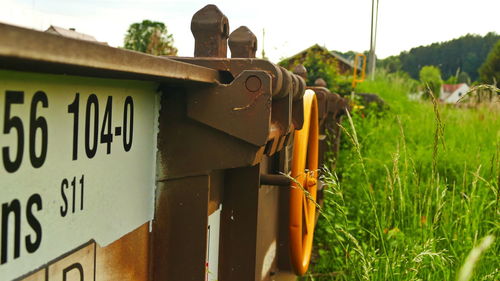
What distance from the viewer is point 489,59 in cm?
4900

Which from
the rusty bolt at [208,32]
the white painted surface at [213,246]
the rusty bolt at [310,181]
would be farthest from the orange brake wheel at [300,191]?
the rusty bolt at [208,32]

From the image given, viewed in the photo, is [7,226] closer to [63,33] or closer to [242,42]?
[63,33]

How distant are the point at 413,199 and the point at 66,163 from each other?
13.3ft

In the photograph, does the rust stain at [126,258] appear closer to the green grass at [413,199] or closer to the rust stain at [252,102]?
the rust stain at [252,102]

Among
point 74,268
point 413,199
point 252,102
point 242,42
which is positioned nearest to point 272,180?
point 242,42

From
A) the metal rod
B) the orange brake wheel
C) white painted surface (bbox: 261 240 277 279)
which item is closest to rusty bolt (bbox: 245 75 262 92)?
the metal rod

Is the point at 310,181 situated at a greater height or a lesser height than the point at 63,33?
lesser

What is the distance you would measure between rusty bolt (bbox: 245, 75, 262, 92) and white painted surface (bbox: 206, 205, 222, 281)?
1.65 ft

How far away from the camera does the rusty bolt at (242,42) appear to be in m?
2.02

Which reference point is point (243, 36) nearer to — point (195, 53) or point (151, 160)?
point (195, 53)

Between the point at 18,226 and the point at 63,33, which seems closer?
the point at 18,226

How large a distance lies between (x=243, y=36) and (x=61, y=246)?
1113 millimetres

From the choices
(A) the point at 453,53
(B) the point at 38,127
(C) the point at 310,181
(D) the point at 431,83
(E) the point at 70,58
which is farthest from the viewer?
(A) the point at 453,53

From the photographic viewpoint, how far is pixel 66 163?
110 cm
